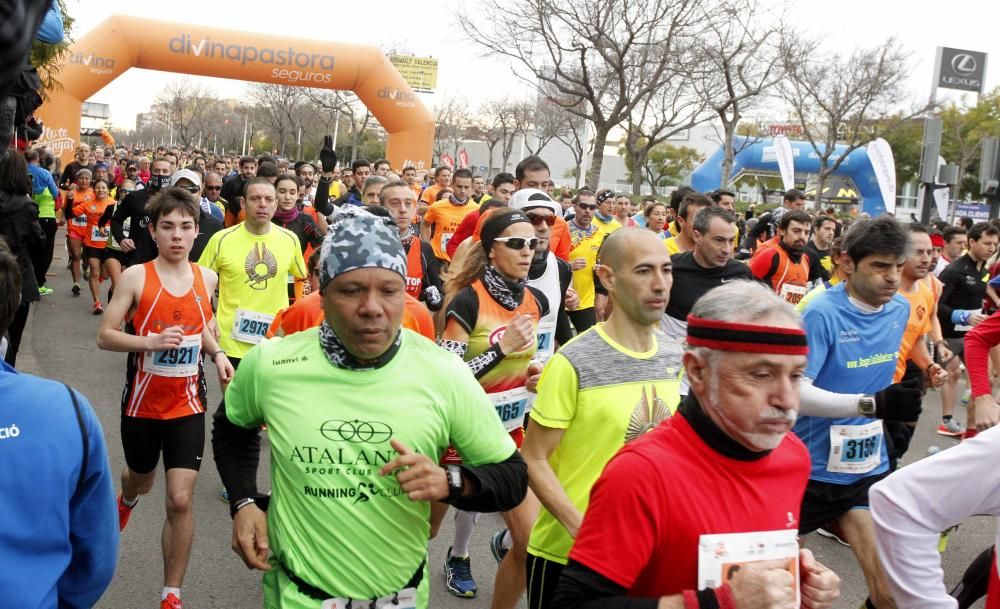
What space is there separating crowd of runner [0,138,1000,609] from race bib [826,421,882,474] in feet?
0.04

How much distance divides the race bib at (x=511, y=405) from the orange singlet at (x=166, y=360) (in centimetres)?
150

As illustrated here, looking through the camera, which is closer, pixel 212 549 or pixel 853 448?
pixel 853 448

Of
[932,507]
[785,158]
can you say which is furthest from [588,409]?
[785,158]

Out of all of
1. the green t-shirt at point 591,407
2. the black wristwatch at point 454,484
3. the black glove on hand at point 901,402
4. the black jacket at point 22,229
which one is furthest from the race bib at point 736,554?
the black jacket at point 22,229

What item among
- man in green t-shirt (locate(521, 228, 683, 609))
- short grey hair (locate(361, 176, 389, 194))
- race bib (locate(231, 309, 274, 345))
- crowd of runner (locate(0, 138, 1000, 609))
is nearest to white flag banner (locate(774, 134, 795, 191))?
short grey hair (locate(361, 176, 389, 194))

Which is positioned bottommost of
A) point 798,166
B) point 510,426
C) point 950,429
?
point 950,429

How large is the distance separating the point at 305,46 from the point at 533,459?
26136mm

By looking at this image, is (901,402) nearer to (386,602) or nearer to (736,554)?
(736,554)

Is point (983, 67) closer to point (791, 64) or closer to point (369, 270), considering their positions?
point (791, 64)

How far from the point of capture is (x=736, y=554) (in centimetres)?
200

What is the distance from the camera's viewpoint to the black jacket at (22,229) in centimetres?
649

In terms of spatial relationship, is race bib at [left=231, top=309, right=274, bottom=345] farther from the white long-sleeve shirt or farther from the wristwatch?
the white long-sleeve shirt

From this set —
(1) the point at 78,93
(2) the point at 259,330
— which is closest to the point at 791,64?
(1) the point at 78,93

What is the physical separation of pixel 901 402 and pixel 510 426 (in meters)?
1.96
